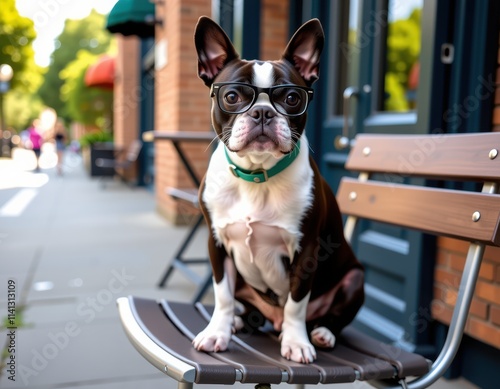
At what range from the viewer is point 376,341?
66.1 inches

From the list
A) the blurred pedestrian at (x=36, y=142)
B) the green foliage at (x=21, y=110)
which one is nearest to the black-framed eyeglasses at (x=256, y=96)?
the blurred pedestrian at (x=36, y=142)

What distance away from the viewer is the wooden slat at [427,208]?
1466 mm

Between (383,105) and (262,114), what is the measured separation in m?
2.00

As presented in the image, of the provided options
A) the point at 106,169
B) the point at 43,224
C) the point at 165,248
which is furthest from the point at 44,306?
the point at 106,169

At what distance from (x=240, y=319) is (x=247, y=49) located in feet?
7.84

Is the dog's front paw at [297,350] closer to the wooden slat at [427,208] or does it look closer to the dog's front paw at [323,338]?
the dog's front paw at [323,338]

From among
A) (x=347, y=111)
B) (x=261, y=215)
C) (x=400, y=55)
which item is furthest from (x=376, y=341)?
(x=400, y=55)

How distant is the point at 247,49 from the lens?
3.63 m

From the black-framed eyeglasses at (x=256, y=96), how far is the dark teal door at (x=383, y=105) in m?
1.28

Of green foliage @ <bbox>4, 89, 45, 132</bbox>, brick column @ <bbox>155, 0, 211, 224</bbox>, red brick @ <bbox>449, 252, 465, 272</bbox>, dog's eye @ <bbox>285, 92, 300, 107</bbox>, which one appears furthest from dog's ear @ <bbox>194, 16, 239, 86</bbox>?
green foliage @ <bbox>4, 89, 45, 132</bbox>

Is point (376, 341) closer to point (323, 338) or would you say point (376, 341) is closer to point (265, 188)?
point (323, 338)

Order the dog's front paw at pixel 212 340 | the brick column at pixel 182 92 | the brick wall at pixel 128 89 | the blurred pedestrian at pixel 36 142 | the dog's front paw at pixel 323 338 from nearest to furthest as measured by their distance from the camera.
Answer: the dog's front paw at pixel 212 340
the dog's front paw at pixel 323 338
the brick column at pixel 182 92
the brick wall at pixel 128 89
the blurred pedestrian at pixel 36 142

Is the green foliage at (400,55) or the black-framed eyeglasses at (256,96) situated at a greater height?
the green foliage at (400,55)

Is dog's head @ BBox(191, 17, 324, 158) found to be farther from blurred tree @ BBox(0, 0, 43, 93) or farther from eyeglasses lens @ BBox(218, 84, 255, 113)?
blurred tree @ BBox(0, 0, 43, 93)
